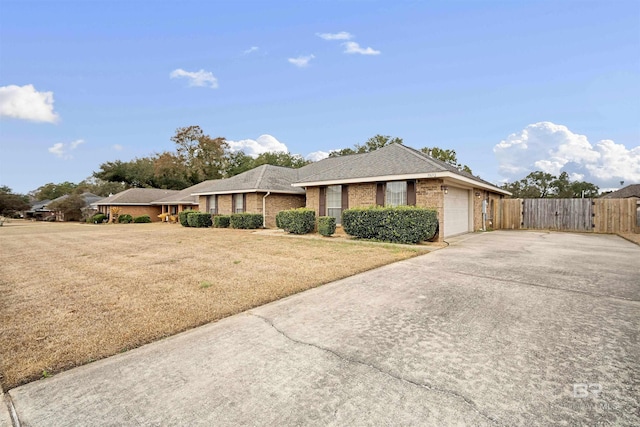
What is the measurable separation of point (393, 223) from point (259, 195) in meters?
10.7

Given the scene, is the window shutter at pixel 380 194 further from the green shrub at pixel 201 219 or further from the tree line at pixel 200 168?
the tree line at pixel 200 168

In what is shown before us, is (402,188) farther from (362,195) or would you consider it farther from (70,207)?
(70,207)

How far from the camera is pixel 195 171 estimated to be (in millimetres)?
44562

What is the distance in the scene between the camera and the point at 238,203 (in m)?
20.6

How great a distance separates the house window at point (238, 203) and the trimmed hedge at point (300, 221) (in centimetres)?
633

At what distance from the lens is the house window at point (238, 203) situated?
20359mm

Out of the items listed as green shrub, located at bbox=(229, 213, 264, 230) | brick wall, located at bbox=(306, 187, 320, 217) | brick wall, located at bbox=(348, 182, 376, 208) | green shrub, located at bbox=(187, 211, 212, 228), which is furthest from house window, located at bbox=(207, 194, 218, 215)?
brick wall, located at bbox=(348, 182, 376, 208)

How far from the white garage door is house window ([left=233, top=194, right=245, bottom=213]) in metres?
13.1

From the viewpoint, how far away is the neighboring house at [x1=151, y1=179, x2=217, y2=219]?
29734 mm

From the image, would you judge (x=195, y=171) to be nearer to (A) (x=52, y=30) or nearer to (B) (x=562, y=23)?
(A) (x=52, y=30)

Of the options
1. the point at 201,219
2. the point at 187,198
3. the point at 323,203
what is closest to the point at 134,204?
the point at 187,198

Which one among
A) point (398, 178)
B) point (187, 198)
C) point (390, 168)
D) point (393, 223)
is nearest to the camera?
point (393, 223)

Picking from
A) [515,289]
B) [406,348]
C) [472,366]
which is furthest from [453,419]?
[515,289]

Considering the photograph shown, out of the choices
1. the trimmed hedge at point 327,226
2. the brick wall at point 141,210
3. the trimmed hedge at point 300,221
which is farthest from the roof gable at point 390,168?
the brick wall at point 141,210
